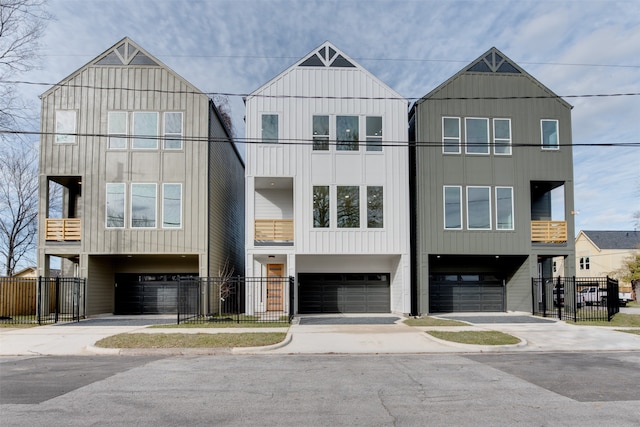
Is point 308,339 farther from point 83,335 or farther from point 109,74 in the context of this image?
point 109,74

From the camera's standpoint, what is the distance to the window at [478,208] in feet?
69.6

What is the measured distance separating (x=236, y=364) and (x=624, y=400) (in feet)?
23.5

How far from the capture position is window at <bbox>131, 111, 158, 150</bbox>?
2095 cm

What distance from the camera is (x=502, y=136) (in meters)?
21.7

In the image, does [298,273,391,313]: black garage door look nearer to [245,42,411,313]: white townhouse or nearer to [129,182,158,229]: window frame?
[245,42,411,313]: white townhouse

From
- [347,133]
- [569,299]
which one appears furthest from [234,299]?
[569,299]

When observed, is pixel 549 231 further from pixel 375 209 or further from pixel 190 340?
pixel 190 340

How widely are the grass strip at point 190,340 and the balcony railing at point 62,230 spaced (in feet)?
28.7

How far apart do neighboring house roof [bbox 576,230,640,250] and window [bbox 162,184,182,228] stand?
48599 millimetres

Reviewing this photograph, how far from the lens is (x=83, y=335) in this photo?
583 inches

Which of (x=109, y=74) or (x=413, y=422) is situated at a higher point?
(x=109, y=74)

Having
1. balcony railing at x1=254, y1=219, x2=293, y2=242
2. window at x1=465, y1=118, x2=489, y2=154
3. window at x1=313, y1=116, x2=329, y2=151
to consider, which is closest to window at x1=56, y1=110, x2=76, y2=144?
balcony railing at x1=254, y1=219, x2=293, y2=242

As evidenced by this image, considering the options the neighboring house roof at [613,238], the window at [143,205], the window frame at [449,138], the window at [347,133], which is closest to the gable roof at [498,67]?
the window frame at [449,138]

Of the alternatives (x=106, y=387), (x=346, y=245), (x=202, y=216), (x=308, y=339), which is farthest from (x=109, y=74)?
(x=106, y=387)
